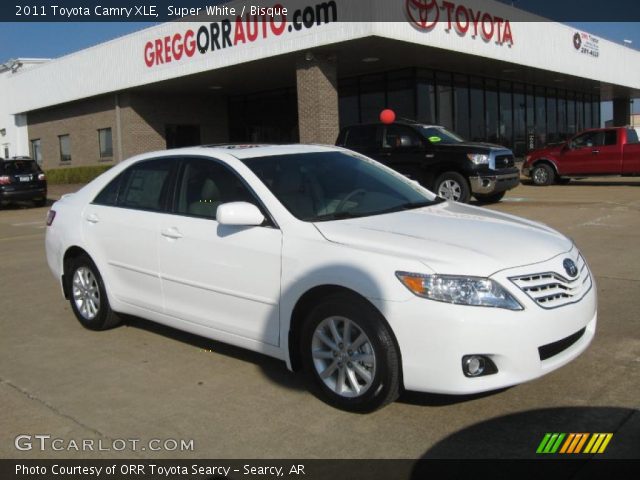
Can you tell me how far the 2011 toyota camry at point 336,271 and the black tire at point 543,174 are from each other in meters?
15.6

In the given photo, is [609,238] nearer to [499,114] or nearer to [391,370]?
[391,370]

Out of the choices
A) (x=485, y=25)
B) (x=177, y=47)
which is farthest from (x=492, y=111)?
(x=177, y=47)

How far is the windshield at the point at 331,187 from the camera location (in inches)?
170

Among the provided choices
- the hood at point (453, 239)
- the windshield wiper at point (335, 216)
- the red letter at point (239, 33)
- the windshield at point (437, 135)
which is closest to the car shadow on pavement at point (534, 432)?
the hood at point (453, 239)

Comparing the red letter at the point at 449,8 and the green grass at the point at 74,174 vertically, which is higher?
the red letter at the point at 449,8

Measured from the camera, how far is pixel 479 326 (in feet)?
10.8

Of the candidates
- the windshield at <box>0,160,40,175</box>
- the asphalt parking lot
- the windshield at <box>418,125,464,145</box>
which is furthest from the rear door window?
the windshield at <box>0,160,40,175</box>

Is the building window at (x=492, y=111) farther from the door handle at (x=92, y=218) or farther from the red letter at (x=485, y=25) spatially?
the door handle at (x=92, y=218)

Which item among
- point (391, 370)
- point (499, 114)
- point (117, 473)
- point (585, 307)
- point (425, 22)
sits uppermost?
point (425, 22)

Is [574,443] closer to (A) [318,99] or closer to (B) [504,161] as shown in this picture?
(B) [504,161]

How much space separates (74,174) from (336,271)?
94.3 ft

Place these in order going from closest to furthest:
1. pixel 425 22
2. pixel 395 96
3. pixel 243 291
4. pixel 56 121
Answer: pixel 243 291, pixel 425 22, pixel 395 96, pixel 56 121

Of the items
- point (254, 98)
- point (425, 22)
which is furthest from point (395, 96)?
point (254, 98)

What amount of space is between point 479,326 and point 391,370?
53 centimetres
